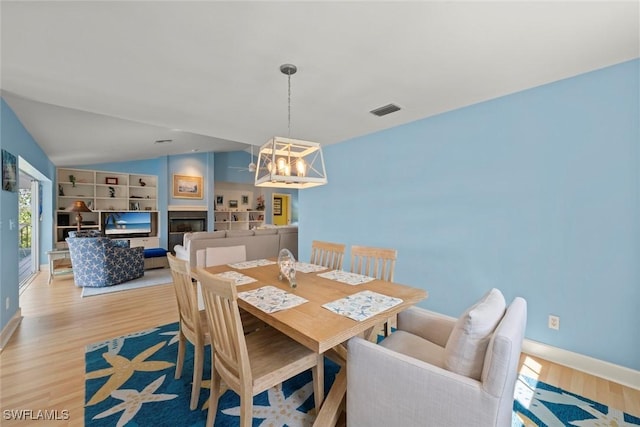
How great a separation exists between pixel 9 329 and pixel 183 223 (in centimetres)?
511

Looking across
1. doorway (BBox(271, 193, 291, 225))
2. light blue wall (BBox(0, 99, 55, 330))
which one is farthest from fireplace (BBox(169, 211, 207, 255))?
light blue wall (BBox(0, 99, 55, 330))

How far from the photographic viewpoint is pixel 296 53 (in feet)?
6.15

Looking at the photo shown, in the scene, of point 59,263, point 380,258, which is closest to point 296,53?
point 380,258

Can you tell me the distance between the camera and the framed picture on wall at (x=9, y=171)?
2.56 metres

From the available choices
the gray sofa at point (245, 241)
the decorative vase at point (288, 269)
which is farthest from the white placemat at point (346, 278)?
the gray sofa at point (245, 241)

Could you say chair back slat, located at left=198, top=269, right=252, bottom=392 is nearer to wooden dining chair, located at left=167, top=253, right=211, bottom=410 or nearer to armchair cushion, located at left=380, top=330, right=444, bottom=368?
wooden dining chair, located at left=167, top=253, right=211, bottom=410

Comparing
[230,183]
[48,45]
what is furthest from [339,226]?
[230,183]

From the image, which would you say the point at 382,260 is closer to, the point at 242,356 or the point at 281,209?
the point at 242,356

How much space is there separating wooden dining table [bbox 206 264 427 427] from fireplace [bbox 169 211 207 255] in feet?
20.6

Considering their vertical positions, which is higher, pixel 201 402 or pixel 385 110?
pixel 385 110

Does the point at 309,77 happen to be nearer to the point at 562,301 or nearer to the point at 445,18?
the point at 445,18

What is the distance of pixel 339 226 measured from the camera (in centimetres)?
425

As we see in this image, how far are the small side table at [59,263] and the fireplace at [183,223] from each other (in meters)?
2.13

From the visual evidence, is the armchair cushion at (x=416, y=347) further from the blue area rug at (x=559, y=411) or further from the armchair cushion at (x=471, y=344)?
the blue area rug at (x=559, y=411)
